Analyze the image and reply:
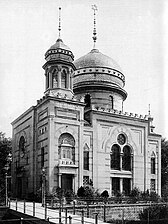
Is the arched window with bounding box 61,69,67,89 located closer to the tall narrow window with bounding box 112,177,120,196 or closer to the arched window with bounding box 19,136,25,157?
the arched window with bounding box 19,136,25,157

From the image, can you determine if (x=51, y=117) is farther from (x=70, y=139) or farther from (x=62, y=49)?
(x=62, y=49)

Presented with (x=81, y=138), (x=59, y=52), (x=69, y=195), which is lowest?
(x=69, y=195)

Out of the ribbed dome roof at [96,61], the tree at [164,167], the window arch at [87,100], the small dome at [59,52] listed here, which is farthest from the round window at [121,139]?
the tree at [164,167]

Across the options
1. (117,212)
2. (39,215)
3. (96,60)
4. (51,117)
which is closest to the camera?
(39,215)

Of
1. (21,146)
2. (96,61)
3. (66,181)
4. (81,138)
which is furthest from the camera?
(96,61)

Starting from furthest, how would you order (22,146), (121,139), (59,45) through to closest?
(22,146)
(121,139)
(59,45)

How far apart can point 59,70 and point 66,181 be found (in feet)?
36.4

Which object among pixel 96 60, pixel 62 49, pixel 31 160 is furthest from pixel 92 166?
pixel 96 60

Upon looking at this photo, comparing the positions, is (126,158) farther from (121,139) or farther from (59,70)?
(59,70)

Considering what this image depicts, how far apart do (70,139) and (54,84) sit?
237 inches

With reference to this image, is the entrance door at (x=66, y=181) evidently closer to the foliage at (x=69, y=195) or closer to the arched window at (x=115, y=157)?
the foliage at (x=69, y=195)

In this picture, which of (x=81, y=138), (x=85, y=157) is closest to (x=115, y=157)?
(x=85, y=157)

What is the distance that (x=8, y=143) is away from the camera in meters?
48.8

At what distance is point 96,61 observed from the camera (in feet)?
149
